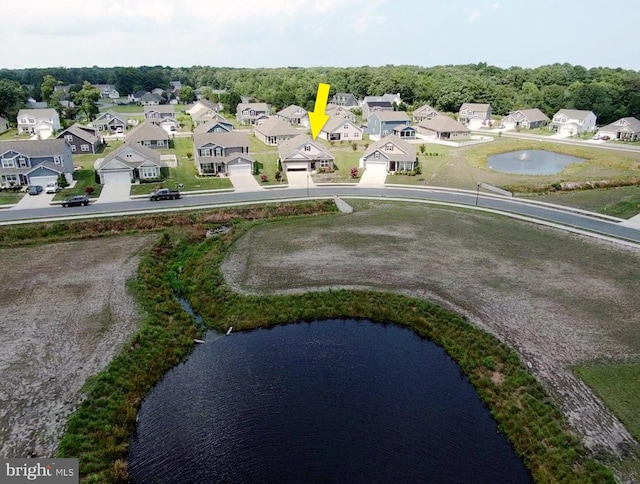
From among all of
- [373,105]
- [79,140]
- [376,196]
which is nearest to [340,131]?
[373,105]

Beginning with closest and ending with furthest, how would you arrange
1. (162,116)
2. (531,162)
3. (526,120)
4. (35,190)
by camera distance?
(35,190), (531,162), (526,120), (162,116)

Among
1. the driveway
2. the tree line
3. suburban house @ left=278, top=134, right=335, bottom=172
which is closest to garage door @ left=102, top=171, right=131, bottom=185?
the driveway

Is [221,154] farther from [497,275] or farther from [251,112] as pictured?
[251,112]

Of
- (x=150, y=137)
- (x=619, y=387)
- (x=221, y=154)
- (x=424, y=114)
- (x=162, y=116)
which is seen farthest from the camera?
(x=424, y=114)

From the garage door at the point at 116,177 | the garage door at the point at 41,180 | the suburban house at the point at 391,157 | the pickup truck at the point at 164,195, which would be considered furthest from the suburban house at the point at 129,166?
the suburban house at the point at 391,157

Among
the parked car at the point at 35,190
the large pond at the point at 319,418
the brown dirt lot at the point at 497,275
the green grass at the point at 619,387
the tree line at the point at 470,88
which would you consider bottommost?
the large pond at the point at 319,418

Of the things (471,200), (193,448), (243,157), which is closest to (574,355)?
(193,448)

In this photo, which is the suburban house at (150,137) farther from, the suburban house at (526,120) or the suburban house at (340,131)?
the suburban house at (526,120)
